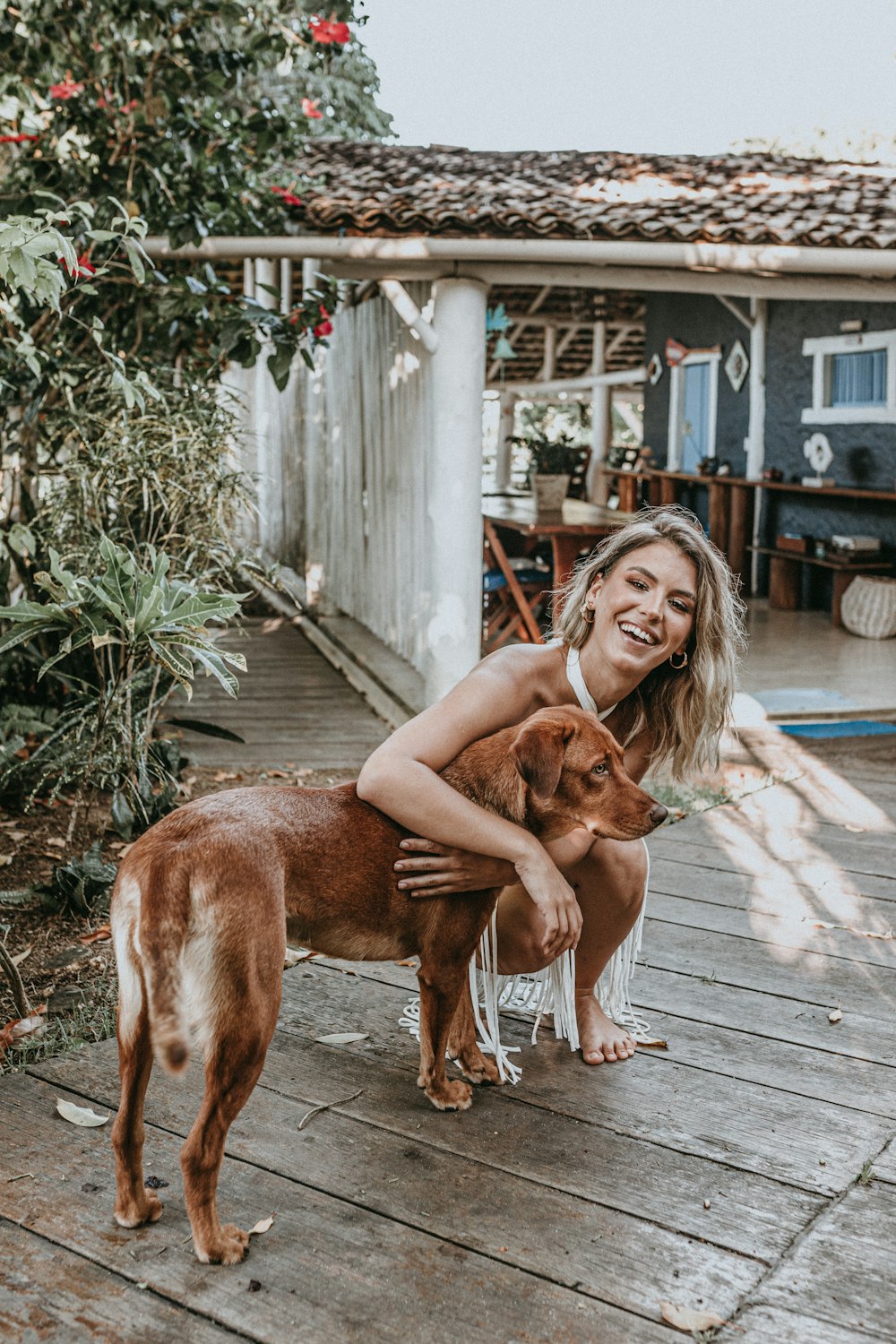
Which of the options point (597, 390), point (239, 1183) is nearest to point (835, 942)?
point (239, 1183)

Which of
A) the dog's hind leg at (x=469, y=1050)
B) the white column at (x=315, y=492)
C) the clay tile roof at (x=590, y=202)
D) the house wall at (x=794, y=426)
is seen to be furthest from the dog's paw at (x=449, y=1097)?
the house wall at (x=794, y=426)

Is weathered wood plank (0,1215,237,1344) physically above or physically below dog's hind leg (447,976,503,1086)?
below

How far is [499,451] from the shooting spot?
20.9 metres

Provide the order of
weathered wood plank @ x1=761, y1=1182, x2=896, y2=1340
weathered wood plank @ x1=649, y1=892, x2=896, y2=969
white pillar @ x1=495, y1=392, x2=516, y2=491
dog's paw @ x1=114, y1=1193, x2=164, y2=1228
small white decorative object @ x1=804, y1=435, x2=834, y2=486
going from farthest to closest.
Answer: white pillar @ x1=495, y1=392, x2=516, y2=491, small white decorative object @ x1=804, y1=435, x2=834, y2=486, weathered wood plank @ x1=649, y1=892, x2=896, y2=969, dog's paw @ x1=114, y1=1193, x2=164, y2=1228, weathered wood plank @ x1=761, y1=1182, x2=896, y2=1340

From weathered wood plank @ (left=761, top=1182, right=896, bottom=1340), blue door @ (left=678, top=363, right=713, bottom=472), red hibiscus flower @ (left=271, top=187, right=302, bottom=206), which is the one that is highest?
red hibiscus flower @ (left=271, top=187, right=302, bottom=206)

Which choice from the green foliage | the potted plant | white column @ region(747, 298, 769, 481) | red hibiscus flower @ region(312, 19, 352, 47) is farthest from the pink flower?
white column @ region(747, 298, 769, 481)

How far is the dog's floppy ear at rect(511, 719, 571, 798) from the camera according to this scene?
2398mm

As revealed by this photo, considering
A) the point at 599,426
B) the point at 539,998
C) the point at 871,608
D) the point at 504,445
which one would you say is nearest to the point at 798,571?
the point at 871,608

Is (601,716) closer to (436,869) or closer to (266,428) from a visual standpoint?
(436,869)

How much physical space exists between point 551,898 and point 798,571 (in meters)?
9.74

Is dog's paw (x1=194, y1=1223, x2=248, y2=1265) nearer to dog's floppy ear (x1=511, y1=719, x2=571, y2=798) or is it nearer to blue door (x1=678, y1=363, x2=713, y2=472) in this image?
dog's floppy ear (x1=511, y1=719, x2=571, y2=798)

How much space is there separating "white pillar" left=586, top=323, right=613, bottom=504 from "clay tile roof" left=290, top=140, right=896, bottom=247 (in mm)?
7756

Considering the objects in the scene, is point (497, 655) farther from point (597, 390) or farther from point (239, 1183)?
point (597, 390)

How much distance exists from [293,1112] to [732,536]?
1043cm
